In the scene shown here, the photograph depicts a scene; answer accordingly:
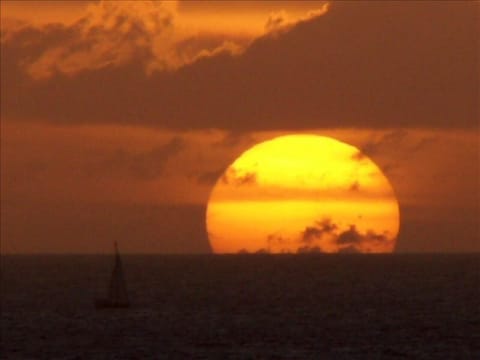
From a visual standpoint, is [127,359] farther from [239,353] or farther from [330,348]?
[330,348]

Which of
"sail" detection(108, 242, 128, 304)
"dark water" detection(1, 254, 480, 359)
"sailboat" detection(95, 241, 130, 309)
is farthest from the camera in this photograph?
"sail" detection(108, 242, 128, 304)

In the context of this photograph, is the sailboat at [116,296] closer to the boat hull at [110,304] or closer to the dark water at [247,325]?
the boat hull at [110,304]

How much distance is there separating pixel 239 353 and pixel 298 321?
30.3 meters

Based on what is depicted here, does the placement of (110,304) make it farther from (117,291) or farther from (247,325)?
(247,325)

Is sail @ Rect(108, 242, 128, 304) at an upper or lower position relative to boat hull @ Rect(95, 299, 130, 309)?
upper

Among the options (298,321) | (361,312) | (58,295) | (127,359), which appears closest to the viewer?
(127,359)

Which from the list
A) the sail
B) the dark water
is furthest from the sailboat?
the dark water

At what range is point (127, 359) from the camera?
313 feet

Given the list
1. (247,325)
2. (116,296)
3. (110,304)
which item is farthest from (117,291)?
(247,325)

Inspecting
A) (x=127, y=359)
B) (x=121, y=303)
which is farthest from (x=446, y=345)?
(x=121, y=303)

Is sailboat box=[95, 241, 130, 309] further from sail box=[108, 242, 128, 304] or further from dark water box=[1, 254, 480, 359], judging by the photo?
dark water box=[1, 254, 480, 359]

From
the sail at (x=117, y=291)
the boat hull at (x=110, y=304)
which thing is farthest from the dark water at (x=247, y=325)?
the sail at (x=117, y=291)

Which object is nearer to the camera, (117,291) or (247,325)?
(247,325)

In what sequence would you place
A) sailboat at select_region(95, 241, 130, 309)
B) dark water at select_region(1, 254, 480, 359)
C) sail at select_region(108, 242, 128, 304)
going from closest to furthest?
dark water at select_region(1, 254, 480, 359)
sailboat at select_region(95, 241, 130, 309)
sail at select_region(108, 242, 128, 304)
